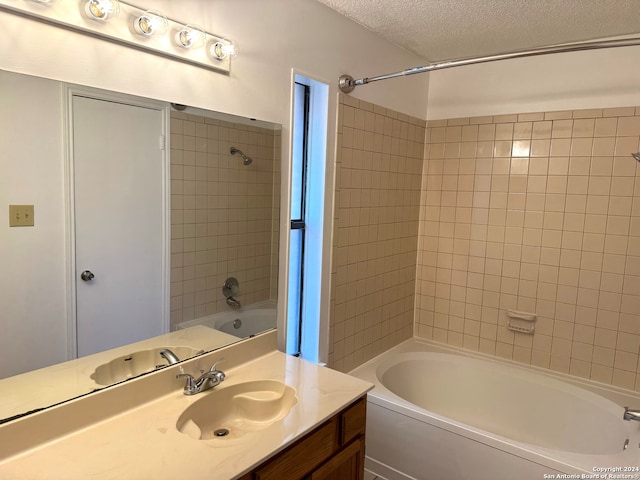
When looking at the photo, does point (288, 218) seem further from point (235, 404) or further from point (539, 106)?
point (539, 106)

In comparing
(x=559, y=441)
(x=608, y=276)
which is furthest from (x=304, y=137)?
(x=559, y=441)

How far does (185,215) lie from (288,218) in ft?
1.74

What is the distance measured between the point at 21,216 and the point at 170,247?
509 millimetres

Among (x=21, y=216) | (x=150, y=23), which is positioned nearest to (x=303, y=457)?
(x=21, y=216)

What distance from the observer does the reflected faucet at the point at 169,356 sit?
1604mm

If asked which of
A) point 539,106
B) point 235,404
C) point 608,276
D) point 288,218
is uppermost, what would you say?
point 539,106

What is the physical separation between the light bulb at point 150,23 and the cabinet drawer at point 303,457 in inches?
54.8

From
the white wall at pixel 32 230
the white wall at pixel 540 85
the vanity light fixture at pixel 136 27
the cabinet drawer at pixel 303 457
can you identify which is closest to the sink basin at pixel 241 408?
the cabinet drawer at pixel 303 457

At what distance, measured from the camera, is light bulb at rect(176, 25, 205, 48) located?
1.51 meters

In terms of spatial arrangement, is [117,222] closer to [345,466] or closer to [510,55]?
[345,466]

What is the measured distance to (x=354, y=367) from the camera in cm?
269

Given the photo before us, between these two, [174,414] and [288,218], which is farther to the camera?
[288,218]

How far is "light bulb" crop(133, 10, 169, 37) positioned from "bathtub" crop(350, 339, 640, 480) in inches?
78.9

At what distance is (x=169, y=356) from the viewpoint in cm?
→ 161
